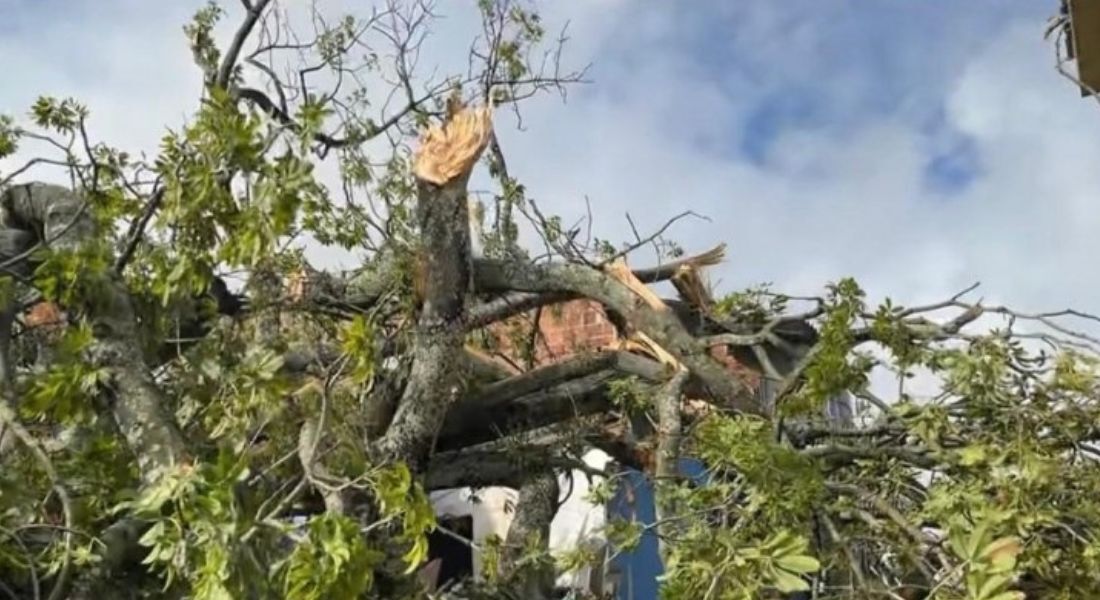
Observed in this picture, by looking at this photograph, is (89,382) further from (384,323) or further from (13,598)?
(384,323)

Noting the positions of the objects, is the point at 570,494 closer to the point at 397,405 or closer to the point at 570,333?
the point at 397,405

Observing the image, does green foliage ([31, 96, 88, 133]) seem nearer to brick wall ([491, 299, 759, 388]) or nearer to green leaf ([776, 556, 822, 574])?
brick wall ([491, 299, 759, 388])

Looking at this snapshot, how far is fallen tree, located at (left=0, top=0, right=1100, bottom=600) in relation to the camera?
3621 mm

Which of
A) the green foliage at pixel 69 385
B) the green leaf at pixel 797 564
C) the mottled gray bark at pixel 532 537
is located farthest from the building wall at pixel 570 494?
the green foliage at pixel 69 385

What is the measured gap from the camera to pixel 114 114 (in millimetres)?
5969

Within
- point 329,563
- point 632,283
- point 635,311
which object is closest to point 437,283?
point 635,311

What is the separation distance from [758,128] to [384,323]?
231 centimetres

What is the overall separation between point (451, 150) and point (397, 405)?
98 centimetres

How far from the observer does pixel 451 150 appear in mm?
4723

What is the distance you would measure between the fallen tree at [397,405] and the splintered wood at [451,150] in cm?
1

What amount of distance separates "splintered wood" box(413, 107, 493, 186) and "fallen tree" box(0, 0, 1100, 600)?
0.01m

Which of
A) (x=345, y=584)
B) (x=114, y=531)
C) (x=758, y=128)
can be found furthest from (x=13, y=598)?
(x=758, y=128)

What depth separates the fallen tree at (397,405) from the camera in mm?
3621

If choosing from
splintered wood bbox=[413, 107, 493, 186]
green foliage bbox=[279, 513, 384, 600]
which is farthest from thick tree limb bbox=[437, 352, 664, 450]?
green foliage bbox=[279, 513, 384, 600]
